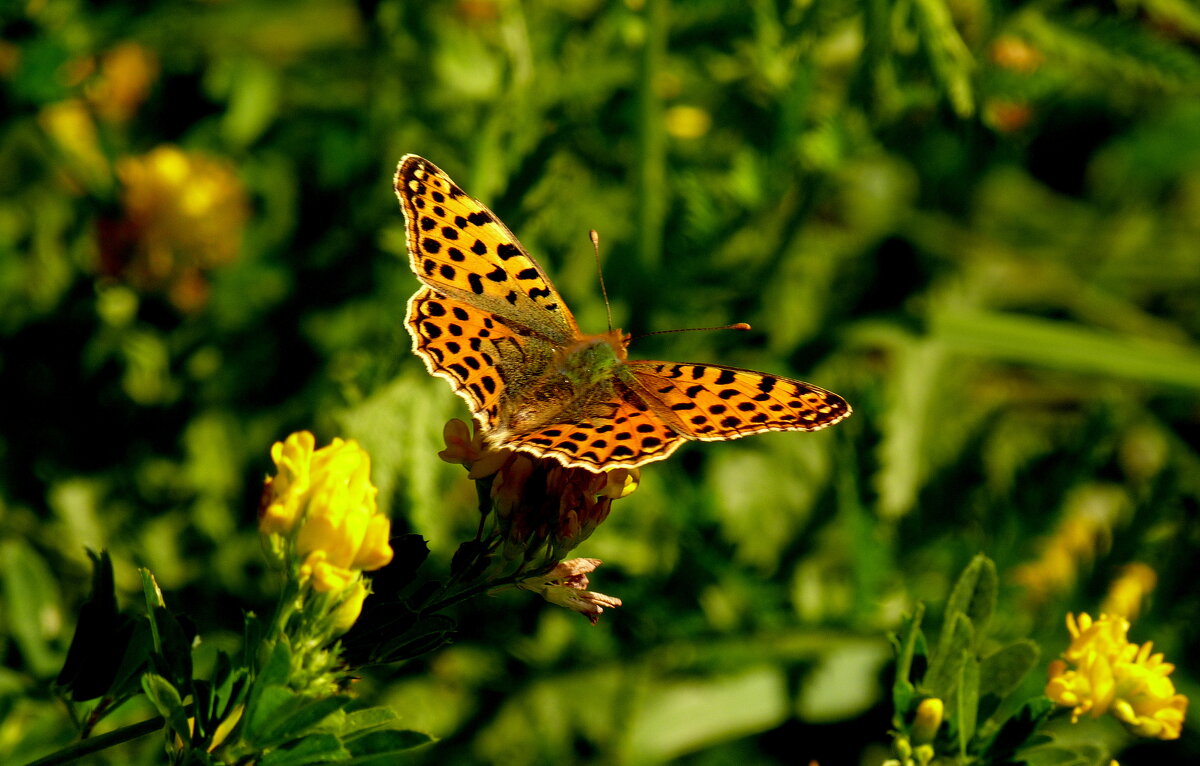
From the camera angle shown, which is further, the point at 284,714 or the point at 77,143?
the point at 77,143

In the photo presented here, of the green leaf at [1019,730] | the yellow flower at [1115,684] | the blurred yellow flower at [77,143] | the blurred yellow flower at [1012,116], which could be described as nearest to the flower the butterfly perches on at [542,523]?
the green leaf at [1019,730]

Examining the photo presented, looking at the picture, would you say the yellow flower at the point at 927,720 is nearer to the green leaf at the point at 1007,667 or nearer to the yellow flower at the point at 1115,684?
the green leaf at the point at 1007,667

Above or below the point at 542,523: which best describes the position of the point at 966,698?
below

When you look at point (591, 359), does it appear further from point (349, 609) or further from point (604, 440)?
point (349, 609)

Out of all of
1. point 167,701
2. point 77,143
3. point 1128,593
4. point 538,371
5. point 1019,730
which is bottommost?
point 1128,593

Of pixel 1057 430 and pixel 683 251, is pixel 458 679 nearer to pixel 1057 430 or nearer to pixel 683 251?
pixel 683 251

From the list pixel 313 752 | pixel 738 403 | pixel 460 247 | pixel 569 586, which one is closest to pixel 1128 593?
pixel 738 403

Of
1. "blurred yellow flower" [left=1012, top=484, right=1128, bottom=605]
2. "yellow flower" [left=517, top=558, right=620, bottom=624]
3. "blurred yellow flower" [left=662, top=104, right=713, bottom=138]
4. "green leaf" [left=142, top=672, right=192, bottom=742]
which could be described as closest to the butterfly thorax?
"yellow flower" [left=517, top=558, right=620, bottom=624]
